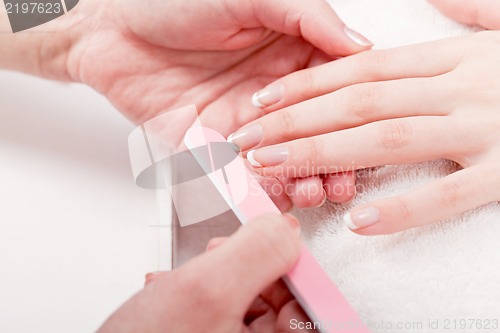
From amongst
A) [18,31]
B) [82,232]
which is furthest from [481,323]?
[18,31]

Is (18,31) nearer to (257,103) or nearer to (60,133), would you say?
(60,133)

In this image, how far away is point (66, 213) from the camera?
2.62 ft

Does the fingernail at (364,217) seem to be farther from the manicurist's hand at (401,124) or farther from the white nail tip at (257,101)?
the white nail tip at (257,101)

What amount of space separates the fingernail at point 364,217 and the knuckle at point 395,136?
8cm

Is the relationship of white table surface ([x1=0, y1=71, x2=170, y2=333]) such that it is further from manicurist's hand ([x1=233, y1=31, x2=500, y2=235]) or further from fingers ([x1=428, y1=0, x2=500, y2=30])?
fingers ([x1=428, y1=0, x2=500, y2=30])

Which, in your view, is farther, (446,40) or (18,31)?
(18,31)

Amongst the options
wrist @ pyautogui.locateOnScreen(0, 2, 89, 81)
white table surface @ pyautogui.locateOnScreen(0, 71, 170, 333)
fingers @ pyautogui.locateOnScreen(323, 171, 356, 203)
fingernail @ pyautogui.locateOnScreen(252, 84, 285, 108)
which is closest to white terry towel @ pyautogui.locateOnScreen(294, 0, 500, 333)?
fingers @ pyautogui.locateOnScreen(323, 171, 356, 203)

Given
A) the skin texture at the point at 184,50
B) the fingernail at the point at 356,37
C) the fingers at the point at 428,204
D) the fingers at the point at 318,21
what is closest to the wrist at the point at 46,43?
the skin texture at the point at 184,50

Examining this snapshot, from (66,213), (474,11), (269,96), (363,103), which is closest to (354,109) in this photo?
(363,103)

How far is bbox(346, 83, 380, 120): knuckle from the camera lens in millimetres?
638

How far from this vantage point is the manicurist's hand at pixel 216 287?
0.42 meters

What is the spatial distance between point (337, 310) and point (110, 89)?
49 centimetres

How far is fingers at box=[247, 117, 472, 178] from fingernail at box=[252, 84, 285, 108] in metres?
0.08

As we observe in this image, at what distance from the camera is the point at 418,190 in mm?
593
